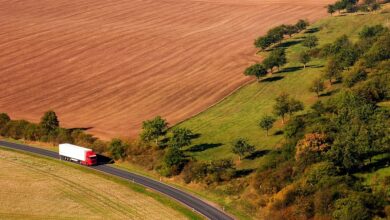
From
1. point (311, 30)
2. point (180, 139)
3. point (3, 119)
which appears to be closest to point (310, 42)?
point (311, 30)

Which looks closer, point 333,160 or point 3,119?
point 333,160

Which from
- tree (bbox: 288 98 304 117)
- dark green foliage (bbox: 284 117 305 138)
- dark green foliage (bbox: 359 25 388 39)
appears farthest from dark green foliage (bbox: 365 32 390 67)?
dark green foliage (bbox: 284 117 305 138)

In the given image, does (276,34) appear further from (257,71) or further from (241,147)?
(241,147)

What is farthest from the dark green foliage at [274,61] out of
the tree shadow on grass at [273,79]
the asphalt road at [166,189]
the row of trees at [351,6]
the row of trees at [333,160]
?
the row of trees at [351,6]

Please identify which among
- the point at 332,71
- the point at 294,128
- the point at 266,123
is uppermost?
the point at 332,71

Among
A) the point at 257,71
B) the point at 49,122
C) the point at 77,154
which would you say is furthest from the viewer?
the point at 257,71

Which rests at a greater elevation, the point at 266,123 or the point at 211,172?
the point at 266,123

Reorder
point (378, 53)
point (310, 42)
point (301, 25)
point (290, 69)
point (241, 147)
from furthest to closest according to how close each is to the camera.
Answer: point (301, 25), point (310, 42), point (290, 69), point (378, 53), point (241, 147)

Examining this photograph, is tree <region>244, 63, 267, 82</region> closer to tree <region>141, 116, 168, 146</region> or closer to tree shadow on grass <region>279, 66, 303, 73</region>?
tree shadow on grass <region>279, 66, 303, 73</region>

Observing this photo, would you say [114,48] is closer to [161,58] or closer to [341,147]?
[161,58]
